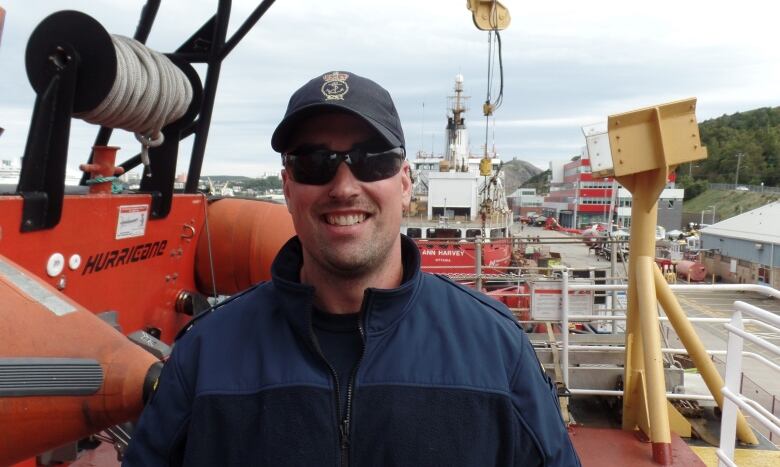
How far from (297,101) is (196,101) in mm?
2849

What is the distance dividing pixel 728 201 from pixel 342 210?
234 ft

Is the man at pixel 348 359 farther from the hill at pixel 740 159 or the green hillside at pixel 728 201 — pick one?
the hill at pixel 740 159

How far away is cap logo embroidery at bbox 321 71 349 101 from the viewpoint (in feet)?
4.63

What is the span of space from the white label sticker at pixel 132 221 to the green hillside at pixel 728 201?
5727 cm

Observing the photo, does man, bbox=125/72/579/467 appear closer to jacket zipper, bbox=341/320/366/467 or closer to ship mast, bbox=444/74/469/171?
jacket zipper, bbox=341/320/366/467

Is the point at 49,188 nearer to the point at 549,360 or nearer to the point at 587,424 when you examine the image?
the point at 587,424

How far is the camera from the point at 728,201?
61156 mm

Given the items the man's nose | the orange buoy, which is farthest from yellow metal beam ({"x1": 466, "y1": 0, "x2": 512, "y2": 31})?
the man's nose

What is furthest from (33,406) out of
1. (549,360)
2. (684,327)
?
(549,360)

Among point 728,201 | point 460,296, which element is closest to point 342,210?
point 460,296

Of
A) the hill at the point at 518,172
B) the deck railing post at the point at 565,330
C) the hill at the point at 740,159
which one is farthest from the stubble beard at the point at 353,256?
the hill at the point at 518,172

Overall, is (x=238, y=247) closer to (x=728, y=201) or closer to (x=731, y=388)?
(x=731, y=388)

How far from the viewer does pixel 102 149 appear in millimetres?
3158

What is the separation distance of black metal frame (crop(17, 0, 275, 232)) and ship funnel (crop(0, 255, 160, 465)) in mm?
568
